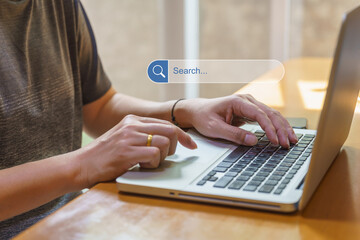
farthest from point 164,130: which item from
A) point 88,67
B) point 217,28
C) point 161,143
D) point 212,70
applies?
point 217,28

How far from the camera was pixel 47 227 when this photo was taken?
1.90 feet

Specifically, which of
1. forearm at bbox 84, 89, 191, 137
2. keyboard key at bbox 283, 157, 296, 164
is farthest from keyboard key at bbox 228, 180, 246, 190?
forearm at bbox 84, 89, 191, 137

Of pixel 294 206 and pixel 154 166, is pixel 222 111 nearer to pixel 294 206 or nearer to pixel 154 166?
pixel 154 166

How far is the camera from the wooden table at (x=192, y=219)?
548 millimetres

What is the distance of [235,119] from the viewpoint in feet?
3.11

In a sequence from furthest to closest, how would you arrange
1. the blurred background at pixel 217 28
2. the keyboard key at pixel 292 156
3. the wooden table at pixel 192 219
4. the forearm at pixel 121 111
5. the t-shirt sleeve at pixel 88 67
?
the blurred background at pixel 217 28
the t-shirt sleeve at pixel 88 67
the forearm at pixel 121 111
the keyboard key at pixel 292 156
the wooden table at pixel 192 219

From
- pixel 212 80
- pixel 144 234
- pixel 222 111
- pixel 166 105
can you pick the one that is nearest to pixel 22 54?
pixel 166 105

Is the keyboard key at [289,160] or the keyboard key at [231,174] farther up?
the keyboard key at [231,174]

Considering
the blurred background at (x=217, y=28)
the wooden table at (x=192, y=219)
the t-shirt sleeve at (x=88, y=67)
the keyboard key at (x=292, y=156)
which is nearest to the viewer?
the wooden table at (x=192, y=219)

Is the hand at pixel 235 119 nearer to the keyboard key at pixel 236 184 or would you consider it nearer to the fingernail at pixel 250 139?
the fingernail at pixel 250 139

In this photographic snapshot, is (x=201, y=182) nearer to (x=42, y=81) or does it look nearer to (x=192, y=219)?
(x=192, y=219)

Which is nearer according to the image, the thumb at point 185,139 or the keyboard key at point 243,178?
the keyboard key at point 243,178

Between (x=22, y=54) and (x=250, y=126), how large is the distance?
20.1 inches

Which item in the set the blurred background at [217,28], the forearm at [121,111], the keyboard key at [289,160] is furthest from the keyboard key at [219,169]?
the blurred background at [217,28]
